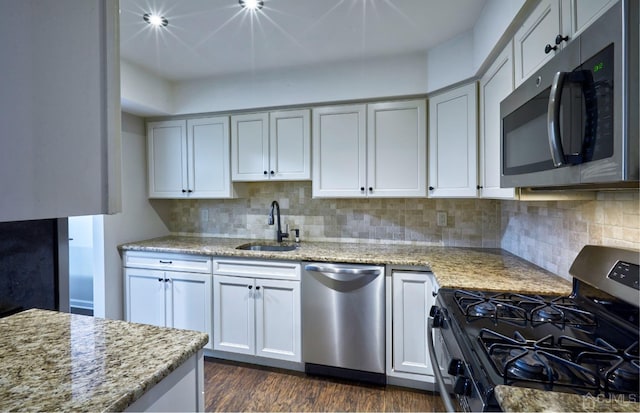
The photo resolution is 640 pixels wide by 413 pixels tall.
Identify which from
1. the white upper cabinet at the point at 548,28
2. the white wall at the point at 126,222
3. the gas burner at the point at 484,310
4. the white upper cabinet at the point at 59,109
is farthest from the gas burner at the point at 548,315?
the white wall at the point at 126,222

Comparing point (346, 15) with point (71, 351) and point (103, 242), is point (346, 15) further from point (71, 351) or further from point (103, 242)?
point (103, 242)

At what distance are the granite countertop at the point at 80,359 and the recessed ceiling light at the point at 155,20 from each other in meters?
1.70

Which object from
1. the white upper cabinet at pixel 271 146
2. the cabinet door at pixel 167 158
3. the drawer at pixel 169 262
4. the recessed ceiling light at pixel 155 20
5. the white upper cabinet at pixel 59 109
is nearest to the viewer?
the white upper cabinet at pixel 59 109

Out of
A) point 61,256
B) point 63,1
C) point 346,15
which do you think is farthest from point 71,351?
point 346,15

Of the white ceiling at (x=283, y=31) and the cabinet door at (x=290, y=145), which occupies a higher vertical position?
the white ceiling at (x=283, y=31)

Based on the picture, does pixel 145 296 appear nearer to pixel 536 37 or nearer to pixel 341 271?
pixel 341 271

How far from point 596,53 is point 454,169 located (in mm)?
1438

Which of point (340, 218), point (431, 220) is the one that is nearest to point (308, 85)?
point (340, 218)

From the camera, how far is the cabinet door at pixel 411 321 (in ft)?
6.86

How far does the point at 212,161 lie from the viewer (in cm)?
291

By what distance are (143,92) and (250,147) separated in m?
0.99

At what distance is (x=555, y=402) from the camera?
68 cm

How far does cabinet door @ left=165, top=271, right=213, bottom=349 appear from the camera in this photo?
2555 millimetres

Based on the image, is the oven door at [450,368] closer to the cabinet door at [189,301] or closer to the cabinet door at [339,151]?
the cabinet door at [339,151]
